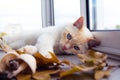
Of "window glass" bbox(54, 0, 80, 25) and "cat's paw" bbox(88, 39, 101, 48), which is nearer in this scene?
"cat's paw" bbox(88, 39, 101, 48)

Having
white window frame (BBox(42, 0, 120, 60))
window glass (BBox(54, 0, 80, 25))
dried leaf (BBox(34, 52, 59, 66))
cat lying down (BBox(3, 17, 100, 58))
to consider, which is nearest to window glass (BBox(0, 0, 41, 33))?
window glass (BBox(54, 0, 80, 25))

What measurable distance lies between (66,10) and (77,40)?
689mm

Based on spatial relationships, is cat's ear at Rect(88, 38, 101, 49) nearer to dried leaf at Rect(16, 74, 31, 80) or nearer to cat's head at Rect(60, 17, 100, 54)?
cat's head at Rect(60, 17, 100, 54)

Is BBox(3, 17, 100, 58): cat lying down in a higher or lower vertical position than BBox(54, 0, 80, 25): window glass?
lower

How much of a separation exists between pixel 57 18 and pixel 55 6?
0.41 feet

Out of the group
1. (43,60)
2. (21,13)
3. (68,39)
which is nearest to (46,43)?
(68,39)

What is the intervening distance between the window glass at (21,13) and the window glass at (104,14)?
2.09 ft

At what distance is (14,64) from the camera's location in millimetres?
538

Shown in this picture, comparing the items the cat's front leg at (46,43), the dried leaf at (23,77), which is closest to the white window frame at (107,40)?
the cat's front leg at (46,43)

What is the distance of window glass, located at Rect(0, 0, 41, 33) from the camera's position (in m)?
1.88

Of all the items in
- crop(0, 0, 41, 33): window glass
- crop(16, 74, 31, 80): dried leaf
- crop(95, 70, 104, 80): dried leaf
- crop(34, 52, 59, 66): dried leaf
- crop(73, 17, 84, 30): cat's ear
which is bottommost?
crop(95, 70, 104, 80): dried leaf

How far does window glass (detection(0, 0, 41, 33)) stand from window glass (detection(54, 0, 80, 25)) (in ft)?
0.65

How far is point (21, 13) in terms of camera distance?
192 centimetres

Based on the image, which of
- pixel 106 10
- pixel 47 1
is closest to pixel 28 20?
pixel 47 1
